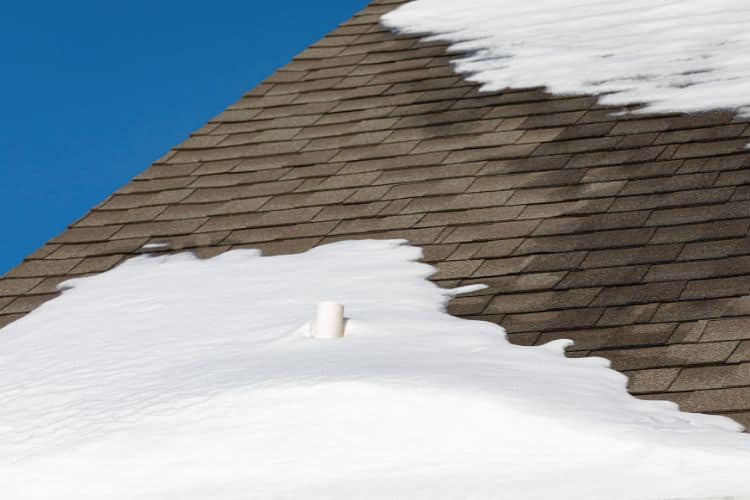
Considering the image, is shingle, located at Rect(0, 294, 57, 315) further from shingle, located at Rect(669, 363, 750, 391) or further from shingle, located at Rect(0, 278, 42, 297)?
shingle, located at Rect(669, 363, 750, 391)

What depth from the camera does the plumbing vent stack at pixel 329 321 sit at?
5.09 m

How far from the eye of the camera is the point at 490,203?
6379mm

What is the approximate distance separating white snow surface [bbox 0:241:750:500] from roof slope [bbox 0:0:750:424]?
27cm

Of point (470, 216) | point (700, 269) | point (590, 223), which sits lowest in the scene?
point (700, 269)

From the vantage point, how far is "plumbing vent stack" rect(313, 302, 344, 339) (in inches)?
200

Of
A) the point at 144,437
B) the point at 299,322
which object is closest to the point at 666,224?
the point at 299,322

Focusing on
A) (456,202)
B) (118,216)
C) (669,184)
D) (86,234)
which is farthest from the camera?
(118,216)

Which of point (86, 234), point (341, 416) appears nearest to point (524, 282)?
point (341, 416)

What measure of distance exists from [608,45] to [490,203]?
1947mm

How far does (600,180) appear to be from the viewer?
6.29 m

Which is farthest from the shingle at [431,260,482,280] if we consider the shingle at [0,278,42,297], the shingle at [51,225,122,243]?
the shingle at [0,278,42,297]

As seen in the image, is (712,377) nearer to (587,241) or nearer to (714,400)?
(714,400)

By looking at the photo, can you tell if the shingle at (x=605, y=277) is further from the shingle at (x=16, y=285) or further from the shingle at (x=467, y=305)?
the shingle at (x=16, y=285)

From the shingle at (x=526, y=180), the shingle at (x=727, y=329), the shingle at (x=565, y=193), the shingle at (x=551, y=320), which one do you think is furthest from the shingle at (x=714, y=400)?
the shingle at (x=526, y=180)
